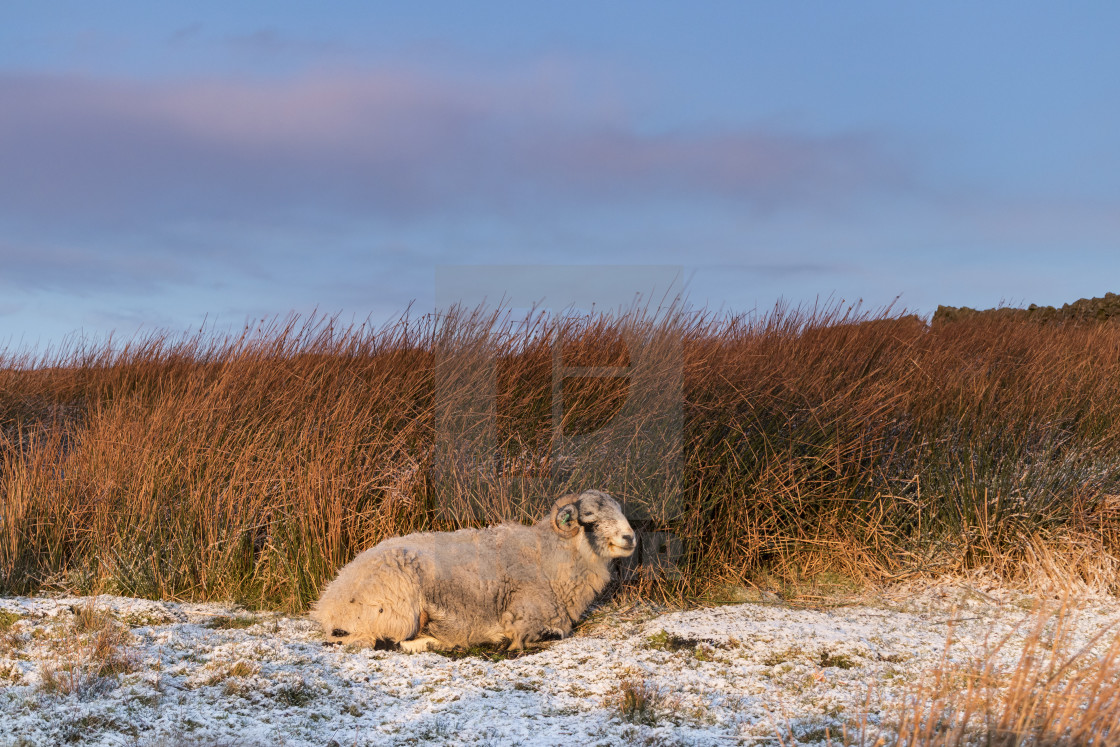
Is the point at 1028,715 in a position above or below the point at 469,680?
above

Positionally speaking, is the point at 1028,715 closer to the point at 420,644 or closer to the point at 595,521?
the point at 595,521

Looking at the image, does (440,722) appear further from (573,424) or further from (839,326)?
(839,326)

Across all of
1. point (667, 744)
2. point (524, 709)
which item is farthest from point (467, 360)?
point (667, 744)

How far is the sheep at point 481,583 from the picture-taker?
4816 mm

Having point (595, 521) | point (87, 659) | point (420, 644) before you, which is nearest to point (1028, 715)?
point (595, 521)

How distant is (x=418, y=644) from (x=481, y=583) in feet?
1.72

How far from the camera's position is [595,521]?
4957 mm

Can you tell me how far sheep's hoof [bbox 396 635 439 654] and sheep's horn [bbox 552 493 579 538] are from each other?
103 cm

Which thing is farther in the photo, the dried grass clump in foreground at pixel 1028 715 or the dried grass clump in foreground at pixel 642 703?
the dried grass clump in foreground at pixel 642 703

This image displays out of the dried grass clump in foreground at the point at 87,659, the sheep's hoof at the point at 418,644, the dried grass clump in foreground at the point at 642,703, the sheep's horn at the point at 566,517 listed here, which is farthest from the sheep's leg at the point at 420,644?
the dried grass clump in foreground at the point at 87,659

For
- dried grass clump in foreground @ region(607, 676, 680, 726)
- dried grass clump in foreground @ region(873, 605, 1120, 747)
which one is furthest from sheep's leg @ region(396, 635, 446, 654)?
dried grass clump in foreground @ region(873, 605, 1120, 747)

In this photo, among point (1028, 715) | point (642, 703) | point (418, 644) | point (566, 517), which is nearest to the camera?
point (1028, 715)

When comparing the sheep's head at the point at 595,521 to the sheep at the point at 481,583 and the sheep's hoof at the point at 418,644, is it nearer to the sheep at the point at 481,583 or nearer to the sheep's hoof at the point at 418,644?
the sheep at the point at 481,583

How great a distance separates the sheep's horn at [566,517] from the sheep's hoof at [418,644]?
1.03m
